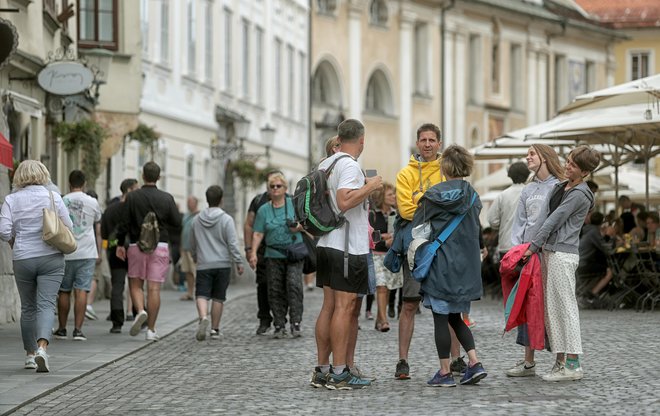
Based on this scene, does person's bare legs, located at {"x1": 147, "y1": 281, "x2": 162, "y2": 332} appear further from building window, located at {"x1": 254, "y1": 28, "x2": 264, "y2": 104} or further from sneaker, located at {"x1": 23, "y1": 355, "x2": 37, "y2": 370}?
building window, located at {"x1": 254, "y1": 28, "x2": 264, "y2": 104}

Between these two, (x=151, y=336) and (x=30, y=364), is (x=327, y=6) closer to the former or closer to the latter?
(x=151, y=336)

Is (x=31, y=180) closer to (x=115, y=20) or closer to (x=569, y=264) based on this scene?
(x=569, y=264)

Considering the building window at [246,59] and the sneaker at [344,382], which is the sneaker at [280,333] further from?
the building window at [246,59]

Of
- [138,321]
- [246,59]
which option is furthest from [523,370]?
[246,59]

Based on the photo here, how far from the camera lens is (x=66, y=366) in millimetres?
13414

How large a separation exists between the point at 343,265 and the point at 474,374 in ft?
3.79

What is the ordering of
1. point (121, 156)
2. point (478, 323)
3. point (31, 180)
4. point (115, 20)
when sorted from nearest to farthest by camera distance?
point (31, 180) → point (478, 323) → point (115, 20) → point (121, 156)

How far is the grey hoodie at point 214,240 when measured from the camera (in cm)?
1700

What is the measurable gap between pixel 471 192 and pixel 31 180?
3668mm

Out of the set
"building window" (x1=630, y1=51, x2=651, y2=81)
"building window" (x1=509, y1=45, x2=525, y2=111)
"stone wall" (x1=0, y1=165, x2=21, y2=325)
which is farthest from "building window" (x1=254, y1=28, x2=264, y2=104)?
"building window" (x1=630, y1=51, x2=651, y2=81)

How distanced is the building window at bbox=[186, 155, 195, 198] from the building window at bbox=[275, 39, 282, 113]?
32.0 ft

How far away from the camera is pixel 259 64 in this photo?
146 ft

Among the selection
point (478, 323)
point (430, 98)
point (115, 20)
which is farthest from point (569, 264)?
point (430, 98)

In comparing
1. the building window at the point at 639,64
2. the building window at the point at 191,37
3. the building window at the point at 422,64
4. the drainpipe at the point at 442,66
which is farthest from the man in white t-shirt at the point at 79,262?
the building window at the point at 639,64
